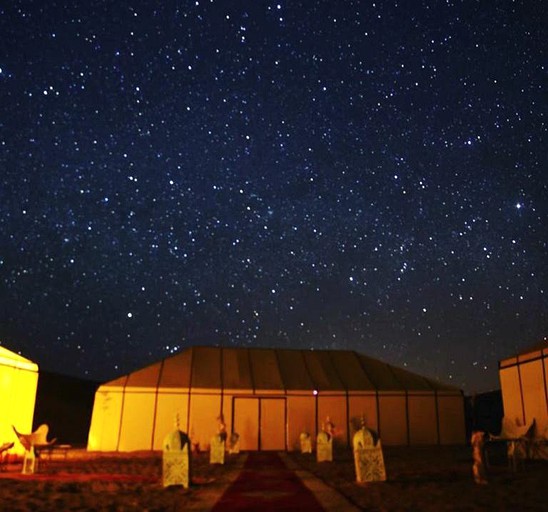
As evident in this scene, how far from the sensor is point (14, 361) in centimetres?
1588

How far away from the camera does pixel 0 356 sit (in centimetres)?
1523

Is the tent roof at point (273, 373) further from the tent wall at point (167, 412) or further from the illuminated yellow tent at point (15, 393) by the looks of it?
the illuminated yellow tent at point (15, 393)

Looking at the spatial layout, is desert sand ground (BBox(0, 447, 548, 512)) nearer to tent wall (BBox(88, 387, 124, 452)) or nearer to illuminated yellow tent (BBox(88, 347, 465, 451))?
tent wall (BBox(88, 387, 124, 452))

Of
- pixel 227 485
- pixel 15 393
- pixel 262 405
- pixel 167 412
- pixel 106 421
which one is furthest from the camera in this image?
pixel 262 405

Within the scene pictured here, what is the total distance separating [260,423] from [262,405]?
75 cm

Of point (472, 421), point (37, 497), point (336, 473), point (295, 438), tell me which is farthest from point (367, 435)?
point (472, 421)

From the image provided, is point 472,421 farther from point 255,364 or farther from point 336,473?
point 336,473

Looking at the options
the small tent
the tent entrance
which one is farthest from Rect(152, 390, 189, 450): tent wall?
the small tent

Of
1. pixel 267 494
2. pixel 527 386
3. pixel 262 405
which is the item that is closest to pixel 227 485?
pixel 267 494

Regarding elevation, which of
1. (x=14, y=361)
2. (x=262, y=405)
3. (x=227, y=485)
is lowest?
(x=227, y=485)

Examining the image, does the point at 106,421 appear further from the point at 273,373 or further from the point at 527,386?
the point at 527,386

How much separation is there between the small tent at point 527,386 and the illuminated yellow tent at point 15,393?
14878 millimetres

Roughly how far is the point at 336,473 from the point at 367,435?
2119 millimetres

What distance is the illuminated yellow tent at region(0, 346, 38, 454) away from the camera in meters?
15.3
